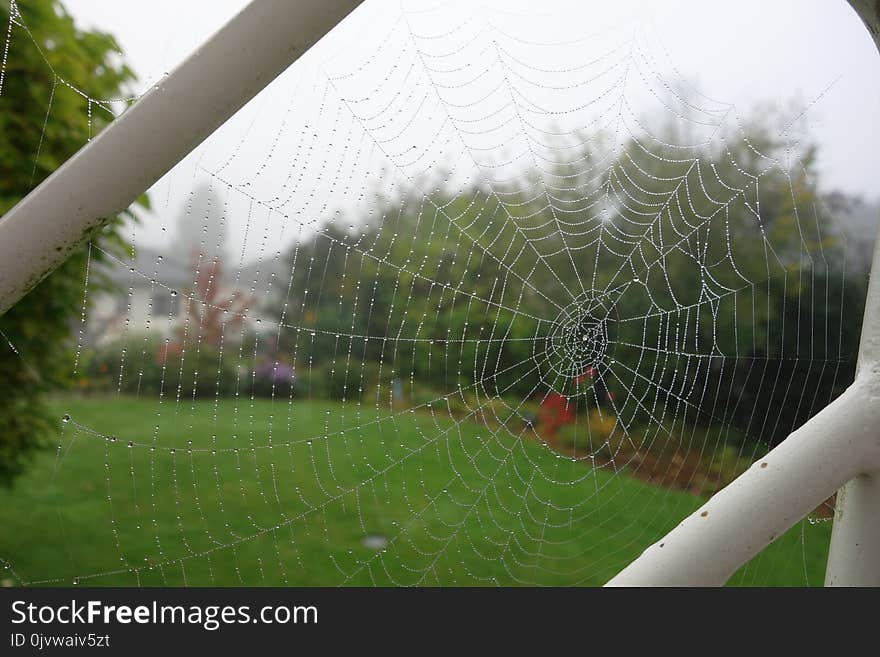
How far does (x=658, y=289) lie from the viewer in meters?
2.73

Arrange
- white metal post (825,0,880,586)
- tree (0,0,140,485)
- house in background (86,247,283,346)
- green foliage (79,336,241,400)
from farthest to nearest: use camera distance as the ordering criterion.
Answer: tree (0,0,140,485) → green foliage (79,336,241,400) → house in background (86,247,283,346) → white metal post (825,0,880,586)

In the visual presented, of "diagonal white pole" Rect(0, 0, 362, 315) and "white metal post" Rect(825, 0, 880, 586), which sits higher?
"diagonal white pole" Rect(0, 0, 362, 315)

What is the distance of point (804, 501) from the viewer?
0.70 metres

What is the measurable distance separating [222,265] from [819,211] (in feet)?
8.56

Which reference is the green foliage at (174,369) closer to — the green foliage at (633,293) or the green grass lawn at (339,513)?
the green foliage at (633,293)

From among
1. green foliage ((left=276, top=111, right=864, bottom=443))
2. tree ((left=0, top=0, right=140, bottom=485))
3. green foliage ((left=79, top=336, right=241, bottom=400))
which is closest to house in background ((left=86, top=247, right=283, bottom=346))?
green foliage ((left=79, top=336, right=241, bottom=400))

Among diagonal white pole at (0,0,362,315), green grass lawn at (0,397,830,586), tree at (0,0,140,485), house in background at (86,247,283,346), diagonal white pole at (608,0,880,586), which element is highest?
tree at (0,0,140,485)

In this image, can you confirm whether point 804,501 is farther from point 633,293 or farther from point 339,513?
point 339,513

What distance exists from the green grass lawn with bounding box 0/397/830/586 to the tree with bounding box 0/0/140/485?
0.20 m

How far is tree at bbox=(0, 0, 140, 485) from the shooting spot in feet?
6.95

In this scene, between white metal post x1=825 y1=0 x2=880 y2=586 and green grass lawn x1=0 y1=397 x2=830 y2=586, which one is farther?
green grass lawn x1=0 y1=397 x2=830 y2=586

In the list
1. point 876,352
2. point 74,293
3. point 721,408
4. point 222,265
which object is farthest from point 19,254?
point 721,408

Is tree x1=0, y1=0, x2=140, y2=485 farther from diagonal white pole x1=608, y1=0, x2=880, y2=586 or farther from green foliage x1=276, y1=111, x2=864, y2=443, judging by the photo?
diagonal white pole x1=608, y1=0, x2=880, y2=586
